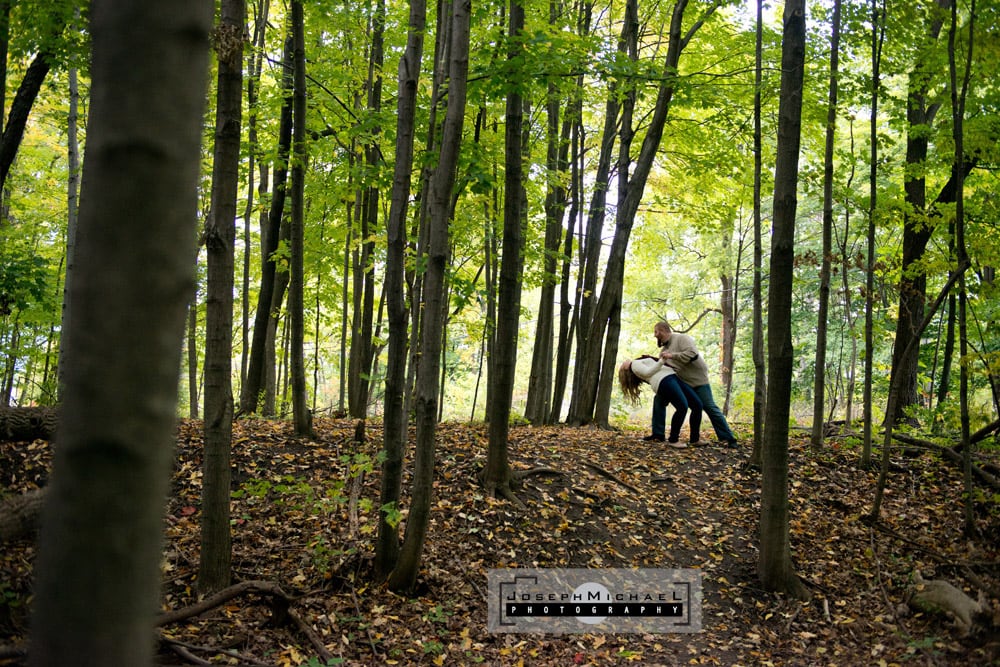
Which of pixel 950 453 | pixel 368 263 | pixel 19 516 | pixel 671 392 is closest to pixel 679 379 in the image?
pixel 671 392

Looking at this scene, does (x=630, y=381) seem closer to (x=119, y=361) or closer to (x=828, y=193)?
(x=828, y=193)

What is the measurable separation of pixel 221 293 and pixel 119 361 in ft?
12.9

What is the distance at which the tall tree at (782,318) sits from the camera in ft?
19.3

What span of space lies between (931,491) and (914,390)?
436cm

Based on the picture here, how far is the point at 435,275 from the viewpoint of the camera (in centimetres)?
495

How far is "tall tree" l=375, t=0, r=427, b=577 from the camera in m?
5.05

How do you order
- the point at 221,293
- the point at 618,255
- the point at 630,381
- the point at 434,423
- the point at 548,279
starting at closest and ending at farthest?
the point at 221,293, the point at 434,423, the point at 630,381, the point at 618,255, the point at 548,279

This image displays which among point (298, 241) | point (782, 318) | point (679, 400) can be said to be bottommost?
point (679, 400)

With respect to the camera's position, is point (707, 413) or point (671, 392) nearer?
point (671, 392)

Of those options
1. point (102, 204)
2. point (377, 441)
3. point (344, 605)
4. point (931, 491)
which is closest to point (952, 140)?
point (931, 491)

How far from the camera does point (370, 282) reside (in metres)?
10.1

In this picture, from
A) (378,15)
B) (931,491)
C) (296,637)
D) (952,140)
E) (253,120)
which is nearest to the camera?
(296,637)

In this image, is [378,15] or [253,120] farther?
[253,120]

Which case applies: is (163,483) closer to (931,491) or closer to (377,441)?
(377,441)
